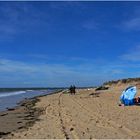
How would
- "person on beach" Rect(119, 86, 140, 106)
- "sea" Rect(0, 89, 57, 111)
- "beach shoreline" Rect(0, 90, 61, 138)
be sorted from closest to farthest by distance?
"beach shoreline" Rect(0, 90, 61, 138) < "person on beach" Rect(119, 86, 140, 106) < "sea" Rect(0, 89, 57, 111)

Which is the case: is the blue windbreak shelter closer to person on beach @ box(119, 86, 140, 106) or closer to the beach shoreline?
person on beach @ box(119, 86, 140, 106)

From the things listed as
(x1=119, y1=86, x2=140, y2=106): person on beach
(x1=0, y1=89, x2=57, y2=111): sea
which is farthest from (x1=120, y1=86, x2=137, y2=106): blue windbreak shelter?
(x1=0, y1=89, x2=57, y2=111): sea

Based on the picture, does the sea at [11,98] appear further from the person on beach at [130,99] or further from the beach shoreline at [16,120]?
the person on beach at [130,99]

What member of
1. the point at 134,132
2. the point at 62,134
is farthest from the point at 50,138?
the point at 134,132

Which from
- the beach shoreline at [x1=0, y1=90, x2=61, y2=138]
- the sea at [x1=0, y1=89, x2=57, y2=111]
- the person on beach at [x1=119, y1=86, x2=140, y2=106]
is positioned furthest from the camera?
the sea at [x1=0, y1=89, x2=57, y2=111]

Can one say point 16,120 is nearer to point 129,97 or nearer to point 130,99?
point 130,99

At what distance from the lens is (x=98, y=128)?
12.5 m

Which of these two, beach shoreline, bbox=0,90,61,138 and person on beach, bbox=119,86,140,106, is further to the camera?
person on beach, bbox=119,86,140,106

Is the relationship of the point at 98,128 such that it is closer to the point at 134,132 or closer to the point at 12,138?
the point at 134,132

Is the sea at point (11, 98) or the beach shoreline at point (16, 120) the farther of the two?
the sea at point (11, 98)

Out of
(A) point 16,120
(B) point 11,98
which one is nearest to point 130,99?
(A) point 16,120

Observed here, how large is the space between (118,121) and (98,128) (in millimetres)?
1919

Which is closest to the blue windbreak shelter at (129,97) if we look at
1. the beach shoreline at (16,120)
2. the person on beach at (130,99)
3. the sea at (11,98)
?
the person on beach at (130,99)

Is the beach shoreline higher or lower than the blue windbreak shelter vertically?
lower
